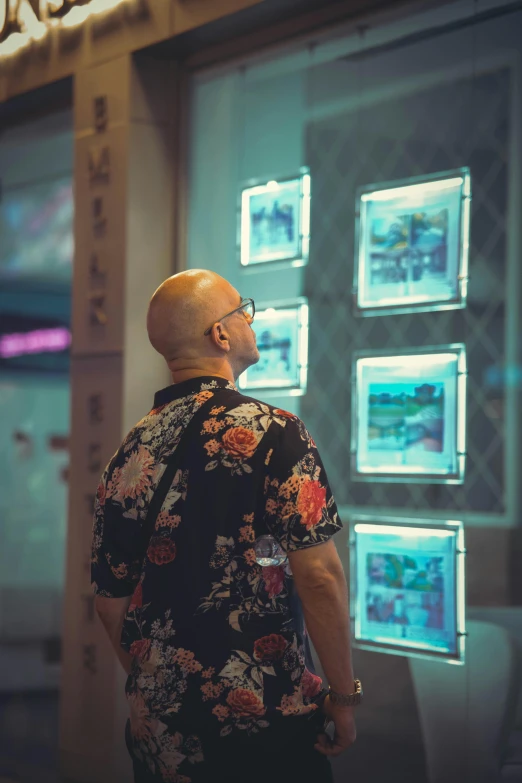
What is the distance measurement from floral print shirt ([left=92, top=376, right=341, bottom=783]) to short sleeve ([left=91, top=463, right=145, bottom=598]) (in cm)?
11

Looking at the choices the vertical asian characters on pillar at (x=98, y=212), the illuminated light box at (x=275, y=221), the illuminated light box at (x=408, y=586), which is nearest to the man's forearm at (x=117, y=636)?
the illuminated light box at (x=408, y=586)

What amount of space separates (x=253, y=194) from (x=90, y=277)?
0.84 m

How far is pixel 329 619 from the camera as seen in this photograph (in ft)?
6.17

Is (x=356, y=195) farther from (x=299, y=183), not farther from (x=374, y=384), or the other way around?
(x=374, y=384)

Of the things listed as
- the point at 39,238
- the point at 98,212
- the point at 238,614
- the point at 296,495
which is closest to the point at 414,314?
the point at 296,495

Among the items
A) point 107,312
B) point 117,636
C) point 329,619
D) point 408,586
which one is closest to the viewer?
point 329,619

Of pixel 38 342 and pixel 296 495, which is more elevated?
pixel 38 342

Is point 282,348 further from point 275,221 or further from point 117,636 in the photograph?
point 117,636

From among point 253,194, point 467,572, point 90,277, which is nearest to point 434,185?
point 253,194

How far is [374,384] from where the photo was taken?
3127mm

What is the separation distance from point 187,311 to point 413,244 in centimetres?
119

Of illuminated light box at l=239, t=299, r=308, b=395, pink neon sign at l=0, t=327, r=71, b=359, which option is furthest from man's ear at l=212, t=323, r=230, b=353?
pink neon sign at l=0, t=327, r=71, b=359

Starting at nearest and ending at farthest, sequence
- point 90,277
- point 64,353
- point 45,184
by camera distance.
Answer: point 90,277
point 45,184
point 64,353

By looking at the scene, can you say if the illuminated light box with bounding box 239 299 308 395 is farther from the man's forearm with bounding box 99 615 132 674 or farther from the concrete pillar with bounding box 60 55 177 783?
the man's forearm with bounding box 99 615 132 674
